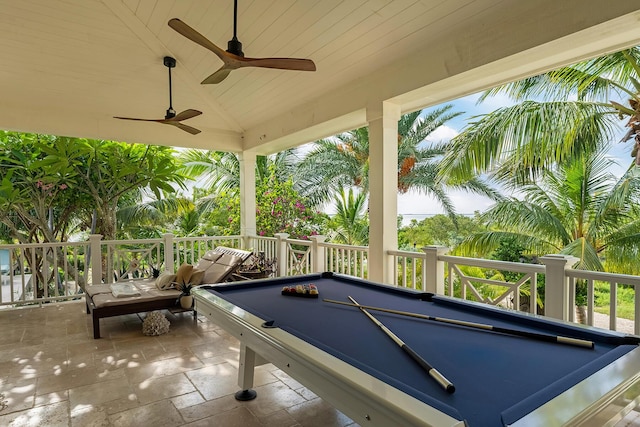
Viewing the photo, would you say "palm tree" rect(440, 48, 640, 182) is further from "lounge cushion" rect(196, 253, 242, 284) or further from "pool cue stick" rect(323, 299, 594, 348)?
"pool cue stick" rect(323, 299, 594, 348)

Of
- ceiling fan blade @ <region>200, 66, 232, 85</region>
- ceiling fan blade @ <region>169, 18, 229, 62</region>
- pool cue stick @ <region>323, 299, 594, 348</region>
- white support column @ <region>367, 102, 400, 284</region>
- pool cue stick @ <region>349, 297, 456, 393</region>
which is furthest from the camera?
white support column @ <region>367, 102, 400, 284</region>

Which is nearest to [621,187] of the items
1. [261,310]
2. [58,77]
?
[261,310]

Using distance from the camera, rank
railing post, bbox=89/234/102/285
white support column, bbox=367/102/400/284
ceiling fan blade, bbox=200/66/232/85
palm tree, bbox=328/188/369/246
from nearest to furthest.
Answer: ceiling fan blade, bbox=200/66/232/85 → white support column, bbox=367/102/400/284 → railing post, bbox=89/234/102/285 → palm tree, bbox=328/188/369/246

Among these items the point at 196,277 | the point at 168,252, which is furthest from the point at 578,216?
the point at 168,252

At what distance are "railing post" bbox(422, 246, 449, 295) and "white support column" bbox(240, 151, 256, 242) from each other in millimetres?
4296

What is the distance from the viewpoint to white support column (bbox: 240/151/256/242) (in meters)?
7.23

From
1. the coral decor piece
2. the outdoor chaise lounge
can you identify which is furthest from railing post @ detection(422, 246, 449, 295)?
the coral decor piece

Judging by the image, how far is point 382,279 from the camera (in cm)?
405

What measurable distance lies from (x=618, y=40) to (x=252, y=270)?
445cm

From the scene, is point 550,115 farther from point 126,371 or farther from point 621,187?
point 126,371

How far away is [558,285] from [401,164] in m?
8.84

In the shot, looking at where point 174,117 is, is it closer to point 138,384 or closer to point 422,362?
point 138,384

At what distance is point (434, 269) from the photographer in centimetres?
359

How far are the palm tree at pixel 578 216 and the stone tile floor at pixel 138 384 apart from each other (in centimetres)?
447
